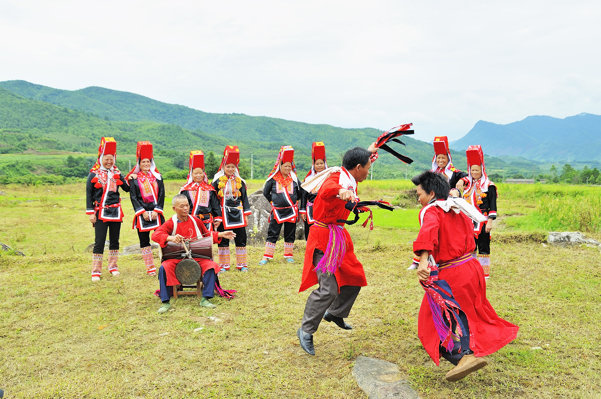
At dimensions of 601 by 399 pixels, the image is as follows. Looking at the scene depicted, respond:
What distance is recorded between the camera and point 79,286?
A: 7082 millimetres

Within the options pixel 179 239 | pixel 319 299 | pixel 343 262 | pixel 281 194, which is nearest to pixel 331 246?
pixel 343 262

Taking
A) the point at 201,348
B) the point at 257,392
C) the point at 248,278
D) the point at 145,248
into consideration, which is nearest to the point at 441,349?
the point at 257,392

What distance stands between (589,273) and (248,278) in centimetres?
561

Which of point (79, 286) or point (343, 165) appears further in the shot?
point (79, 286)

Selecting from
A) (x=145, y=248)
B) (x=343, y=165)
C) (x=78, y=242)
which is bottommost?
(x=78, y=242)

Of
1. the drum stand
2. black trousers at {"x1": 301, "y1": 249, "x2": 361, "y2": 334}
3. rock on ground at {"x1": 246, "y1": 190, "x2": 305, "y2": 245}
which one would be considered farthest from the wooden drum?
rock on ground at {"x1": 246, "y1": 190, "x2": 305, "y2": 245}

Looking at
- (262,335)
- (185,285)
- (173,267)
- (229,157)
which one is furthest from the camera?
(229,157)

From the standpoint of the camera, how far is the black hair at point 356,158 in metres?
4.38

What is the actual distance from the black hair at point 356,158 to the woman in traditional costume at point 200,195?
12.5 feet

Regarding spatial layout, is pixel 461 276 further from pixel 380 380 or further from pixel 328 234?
pixel 328 234

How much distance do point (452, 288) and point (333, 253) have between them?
3.80ft

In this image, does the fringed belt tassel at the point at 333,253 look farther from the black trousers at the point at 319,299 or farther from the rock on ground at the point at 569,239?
the rock on ground at the point at 569,239

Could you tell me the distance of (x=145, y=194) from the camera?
7672 millimetres

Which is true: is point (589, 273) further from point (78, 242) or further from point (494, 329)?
point (78, 242)
